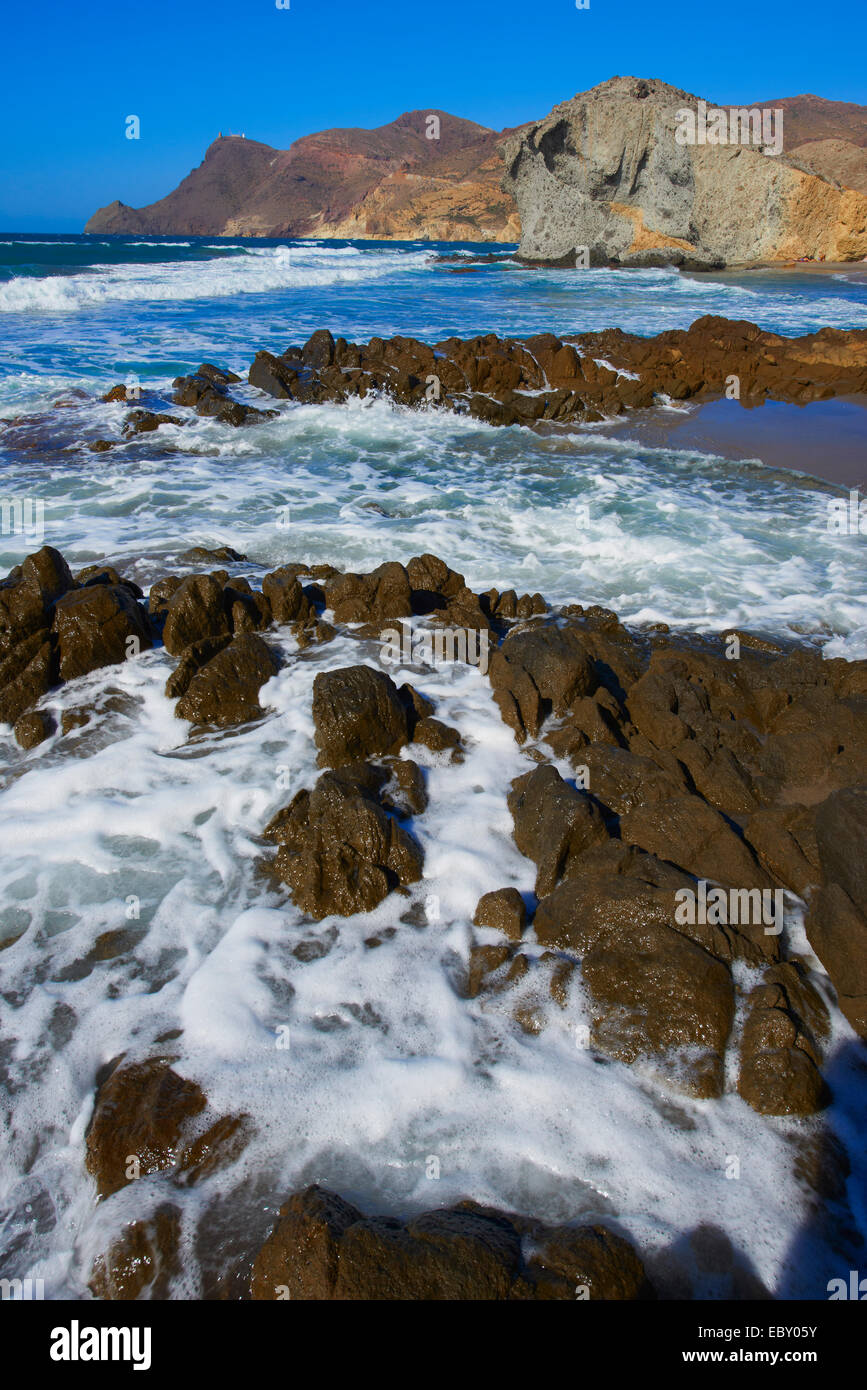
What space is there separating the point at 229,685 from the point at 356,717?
1.23 metres

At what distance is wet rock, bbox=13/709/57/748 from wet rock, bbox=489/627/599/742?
312cm

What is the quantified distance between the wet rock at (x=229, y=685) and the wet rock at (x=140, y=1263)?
3.16 m

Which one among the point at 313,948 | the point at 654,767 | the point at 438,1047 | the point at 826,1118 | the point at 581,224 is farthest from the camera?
the point at 581,224

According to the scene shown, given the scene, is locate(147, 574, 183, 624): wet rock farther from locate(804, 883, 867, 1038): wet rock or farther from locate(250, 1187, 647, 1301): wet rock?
locate(804, 883, 867, 1038): wet rock

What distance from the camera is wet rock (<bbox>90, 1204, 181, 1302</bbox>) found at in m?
2.30

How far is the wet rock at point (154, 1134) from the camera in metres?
2.60

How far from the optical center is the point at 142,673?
545cm

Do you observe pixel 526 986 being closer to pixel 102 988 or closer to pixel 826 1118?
pixel 826 1118

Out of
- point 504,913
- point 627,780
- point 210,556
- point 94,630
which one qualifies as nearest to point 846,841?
point 627,780

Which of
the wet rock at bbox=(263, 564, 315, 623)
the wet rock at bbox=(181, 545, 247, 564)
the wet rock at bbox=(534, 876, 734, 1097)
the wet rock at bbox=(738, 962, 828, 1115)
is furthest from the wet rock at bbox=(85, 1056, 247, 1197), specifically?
the wet rock at bbox=(181, 545, 247, 564)

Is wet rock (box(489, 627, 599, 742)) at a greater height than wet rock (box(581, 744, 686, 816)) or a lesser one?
greater

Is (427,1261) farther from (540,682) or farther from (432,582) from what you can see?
(432,582)
